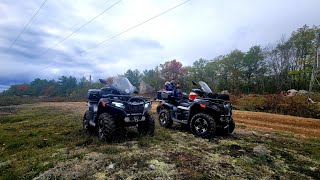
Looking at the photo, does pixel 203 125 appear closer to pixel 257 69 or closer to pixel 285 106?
pixel 285 106

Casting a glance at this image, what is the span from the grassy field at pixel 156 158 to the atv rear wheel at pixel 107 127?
22 centimetres

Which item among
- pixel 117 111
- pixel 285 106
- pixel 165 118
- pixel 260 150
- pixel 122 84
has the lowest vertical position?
pixel 260 150

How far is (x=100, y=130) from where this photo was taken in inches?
251

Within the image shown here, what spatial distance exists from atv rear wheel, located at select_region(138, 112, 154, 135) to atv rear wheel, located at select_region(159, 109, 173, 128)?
Answer: 1.87m

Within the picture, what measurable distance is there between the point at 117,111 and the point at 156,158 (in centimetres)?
195

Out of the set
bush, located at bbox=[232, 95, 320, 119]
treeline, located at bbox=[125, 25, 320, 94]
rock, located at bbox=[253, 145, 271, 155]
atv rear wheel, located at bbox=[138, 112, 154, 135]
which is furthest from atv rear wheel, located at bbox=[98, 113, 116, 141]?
treeline, located at bbox=[125, 25, 320, 94]

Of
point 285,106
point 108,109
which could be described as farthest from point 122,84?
point 285,106

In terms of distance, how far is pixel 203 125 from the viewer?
7.16 meters

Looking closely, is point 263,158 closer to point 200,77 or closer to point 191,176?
point 191,176

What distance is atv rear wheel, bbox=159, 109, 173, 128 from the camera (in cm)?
880

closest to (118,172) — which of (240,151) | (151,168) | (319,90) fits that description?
(151,168)

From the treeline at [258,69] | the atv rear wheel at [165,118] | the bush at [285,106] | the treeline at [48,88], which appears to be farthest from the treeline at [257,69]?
the treeline at [48,88]

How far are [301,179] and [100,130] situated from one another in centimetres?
496

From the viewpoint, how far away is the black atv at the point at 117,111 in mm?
6148
